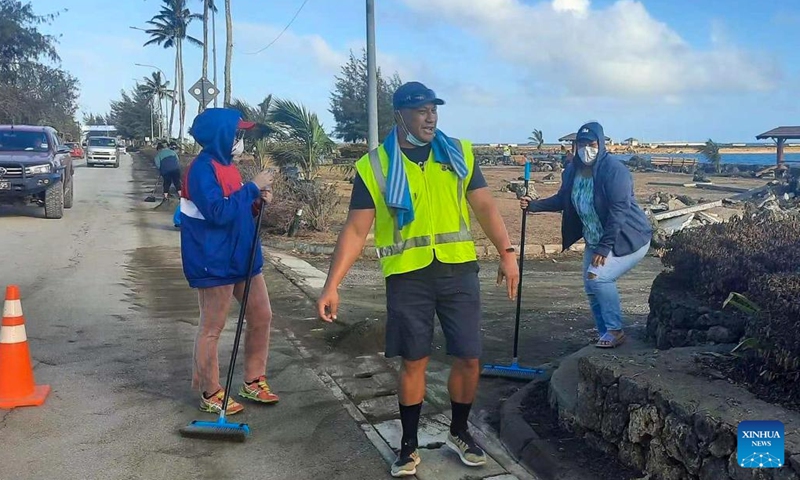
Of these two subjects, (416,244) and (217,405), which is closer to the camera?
(416,244)

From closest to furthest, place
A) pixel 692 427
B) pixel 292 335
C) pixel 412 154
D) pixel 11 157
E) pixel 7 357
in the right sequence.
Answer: pixel 692 427
pixel 412 154
pixel 7 357
pixel 292 335
pixel 11 157

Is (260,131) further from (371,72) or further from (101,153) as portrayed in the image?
(101,153)

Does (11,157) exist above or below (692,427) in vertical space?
above

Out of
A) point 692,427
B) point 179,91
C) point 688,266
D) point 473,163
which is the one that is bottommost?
point 692,427

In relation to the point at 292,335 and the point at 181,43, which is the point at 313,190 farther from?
the point at 181,43

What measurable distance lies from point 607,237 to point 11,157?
1363cm

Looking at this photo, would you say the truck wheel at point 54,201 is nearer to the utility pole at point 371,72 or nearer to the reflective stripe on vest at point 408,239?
the utility pole at point 371,72

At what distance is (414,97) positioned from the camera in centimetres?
391

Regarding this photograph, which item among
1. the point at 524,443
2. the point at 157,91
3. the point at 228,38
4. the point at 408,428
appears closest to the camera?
the point at 408,428

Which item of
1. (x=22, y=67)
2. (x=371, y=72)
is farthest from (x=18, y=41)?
(x=371, y=72)

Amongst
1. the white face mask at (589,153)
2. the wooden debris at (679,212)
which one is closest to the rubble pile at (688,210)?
the wooden debris at (679,212)

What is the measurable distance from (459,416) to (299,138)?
12.2m

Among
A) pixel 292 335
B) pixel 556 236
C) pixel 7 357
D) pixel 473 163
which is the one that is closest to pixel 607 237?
pixel 473 163

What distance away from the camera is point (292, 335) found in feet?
23.0
